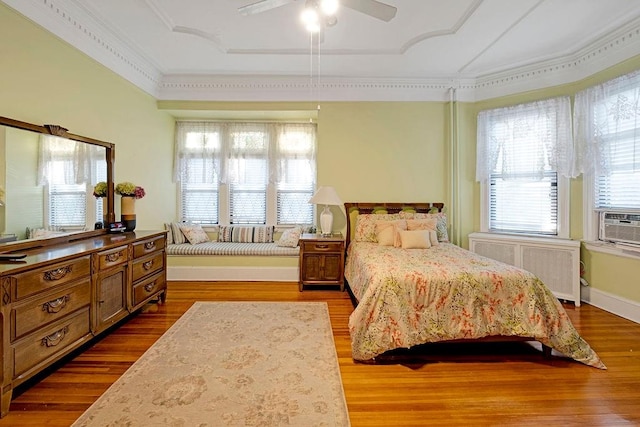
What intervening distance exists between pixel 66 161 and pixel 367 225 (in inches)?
130

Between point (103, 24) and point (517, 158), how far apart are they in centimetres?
516

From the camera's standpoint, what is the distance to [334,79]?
441cm

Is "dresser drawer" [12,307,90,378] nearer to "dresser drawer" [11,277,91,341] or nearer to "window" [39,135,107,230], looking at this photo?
"dresser drawer" [11,277,91,341]

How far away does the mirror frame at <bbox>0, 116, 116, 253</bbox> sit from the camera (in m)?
2.19

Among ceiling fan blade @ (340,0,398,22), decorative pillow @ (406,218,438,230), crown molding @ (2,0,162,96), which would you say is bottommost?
decorative pillow @ (406,218,438,230)

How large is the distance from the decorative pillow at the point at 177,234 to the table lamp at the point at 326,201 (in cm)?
226

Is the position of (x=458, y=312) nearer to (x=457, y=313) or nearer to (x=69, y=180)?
(x=457, y=313)

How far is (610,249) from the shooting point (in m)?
3.31

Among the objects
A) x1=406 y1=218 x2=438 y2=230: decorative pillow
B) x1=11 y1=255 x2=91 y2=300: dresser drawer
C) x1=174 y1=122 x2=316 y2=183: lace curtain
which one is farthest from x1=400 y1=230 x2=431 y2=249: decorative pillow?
x1=11 y1=255 x2=91 y2=300: dresser drawer

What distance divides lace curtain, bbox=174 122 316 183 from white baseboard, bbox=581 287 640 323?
160 inches

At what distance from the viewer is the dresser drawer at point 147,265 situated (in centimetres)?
295

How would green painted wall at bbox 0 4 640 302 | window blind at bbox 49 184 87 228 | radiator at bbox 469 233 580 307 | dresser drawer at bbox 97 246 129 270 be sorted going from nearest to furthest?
1. dresser drawer at bbox 97 246 129 270
2. window blind at bbox 49 184 87 228
3. radiator at bbox 469 233 580 307
4. green painted wall at bbox 0 4 640 302

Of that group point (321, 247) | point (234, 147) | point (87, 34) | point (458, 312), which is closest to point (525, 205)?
point (458, 312)

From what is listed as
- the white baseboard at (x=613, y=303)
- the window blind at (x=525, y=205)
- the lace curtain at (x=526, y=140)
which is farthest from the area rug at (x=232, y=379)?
the lace curtain at (x=526, y=140)
